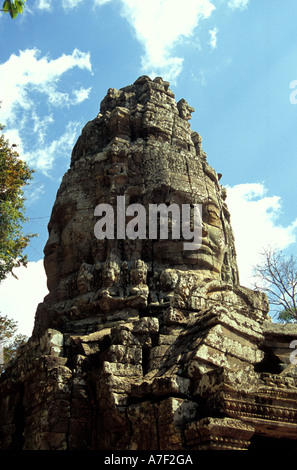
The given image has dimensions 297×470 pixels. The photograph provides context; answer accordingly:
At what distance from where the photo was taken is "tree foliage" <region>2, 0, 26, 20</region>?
5398 mm

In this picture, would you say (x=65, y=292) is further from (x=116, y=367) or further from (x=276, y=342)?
(x=276, y=342)

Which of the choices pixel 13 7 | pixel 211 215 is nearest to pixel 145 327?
pixel 211 215

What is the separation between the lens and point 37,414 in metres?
8.16

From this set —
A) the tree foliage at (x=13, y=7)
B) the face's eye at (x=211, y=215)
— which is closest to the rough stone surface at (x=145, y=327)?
the face's eye at (x=211, y=215)

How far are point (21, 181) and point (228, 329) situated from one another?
25.4ft

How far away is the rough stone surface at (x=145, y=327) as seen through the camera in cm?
659

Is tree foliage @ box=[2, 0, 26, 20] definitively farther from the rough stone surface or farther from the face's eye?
the face's eye

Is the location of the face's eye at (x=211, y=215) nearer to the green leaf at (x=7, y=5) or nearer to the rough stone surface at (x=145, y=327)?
the rough stone surface at (x=145, y=327)

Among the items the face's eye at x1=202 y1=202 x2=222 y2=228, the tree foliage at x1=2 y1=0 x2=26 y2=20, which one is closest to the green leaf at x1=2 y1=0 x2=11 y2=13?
the tree foliage at x1=2 y1=0 x2=26 y2=20

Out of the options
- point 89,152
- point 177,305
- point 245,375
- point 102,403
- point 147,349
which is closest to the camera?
point 245,375

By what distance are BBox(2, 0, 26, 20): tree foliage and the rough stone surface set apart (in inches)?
201

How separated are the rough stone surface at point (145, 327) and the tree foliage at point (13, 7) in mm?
5113
